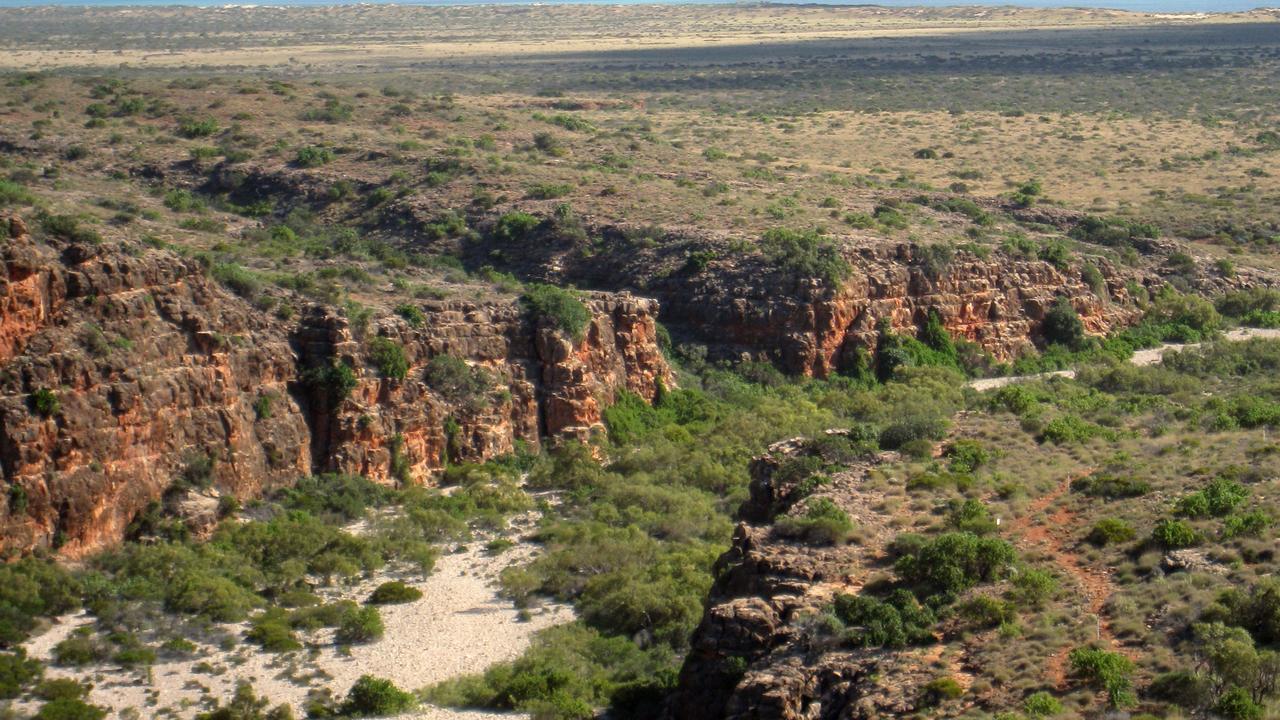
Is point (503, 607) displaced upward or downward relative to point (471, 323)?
downward

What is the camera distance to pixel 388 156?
62.7 metres

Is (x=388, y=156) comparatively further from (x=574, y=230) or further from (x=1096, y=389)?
(x=1096, y=389)

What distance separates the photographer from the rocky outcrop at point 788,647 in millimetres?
20594

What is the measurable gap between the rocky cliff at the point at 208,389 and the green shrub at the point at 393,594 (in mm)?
5122

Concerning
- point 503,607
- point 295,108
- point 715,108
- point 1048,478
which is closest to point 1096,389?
point 1048,478

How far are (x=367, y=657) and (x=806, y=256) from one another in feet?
79.8

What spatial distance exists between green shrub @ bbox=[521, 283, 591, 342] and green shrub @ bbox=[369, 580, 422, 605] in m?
11.4

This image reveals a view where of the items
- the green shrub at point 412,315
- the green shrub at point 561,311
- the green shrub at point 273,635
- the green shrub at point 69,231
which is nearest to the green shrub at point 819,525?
the green shrub at point 273,635

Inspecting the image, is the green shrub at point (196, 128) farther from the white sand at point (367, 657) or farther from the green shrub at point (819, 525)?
the green shrub at point (819, 525)

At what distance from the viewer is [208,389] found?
35.0 metres

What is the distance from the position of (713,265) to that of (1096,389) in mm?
12780

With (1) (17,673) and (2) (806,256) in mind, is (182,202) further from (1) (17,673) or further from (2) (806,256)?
(1) (17,673)

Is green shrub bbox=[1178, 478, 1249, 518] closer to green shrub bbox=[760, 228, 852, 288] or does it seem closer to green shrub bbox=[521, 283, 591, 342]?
green shrub bbox=[521, 283, 591, 342]

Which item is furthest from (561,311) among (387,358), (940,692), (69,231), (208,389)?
(940,692)
